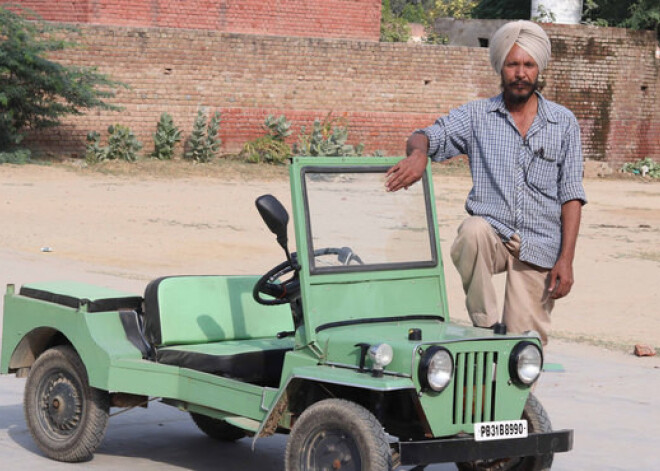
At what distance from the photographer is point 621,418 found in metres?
6.34

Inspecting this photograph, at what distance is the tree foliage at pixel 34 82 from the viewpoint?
70.6ft

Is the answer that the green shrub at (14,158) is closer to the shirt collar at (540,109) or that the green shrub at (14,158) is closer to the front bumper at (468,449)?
the shirt collar at (540,109)

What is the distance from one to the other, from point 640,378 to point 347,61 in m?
20.6

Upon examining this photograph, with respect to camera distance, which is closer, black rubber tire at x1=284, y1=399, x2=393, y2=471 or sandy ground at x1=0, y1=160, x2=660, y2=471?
black rubber tire at x1=284, y1=399, x2=393, y2=471

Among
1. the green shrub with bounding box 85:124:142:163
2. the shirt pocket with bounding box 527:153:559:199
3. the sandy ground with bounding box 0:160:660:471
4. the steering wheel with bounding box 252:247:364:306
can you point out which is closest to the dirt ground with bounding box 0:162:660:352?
the sandy ground with bounding box 0:160:660:471

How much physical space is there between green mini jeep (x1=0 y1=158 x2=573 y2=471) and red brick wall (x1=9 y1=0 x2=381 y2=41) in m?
22.2

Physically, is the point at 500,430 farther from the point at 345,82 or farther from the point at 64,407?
the point at 345,82

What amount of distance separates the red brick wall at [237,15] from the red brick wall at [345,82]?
2.58m

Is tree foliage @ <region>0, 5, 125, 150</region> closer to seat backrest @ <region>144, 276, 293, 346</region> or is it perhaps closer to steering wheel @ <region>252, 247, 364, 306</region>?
seat backrest @ <region>144, 276, 293, 346</region>

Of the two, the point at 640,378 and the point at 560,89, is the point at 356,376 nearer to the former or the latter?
the point at 640,378

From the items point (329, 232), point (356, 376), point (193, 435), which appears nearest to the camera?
point (356, 376)

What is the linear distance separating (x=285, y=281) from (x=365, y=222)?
436mm

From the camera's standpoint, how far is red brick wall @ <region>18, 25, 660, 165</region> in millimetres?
24391

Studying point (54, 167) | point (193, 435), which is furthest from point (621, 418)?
point (54, 167)
